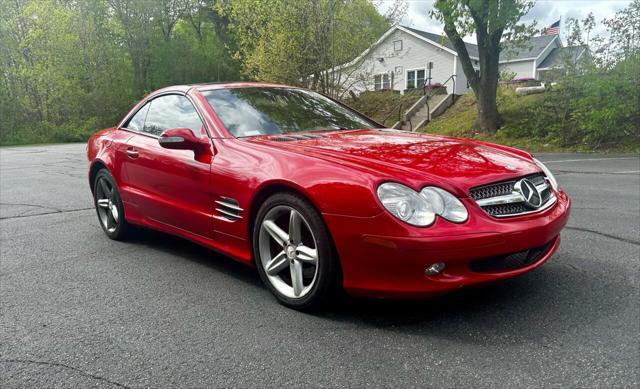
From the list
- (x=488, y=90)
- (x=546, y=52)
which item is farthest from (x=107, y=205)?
(x=546, y=52)

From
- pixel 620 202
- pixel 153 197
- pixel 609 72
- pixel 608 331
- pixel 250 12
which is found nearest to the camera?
pixel 608 331

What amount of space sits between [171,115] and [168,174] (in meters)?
0.64

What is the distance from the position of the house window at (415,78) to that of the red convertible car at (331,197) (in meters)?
35.6

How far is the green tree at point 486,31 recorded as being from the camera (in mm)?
16250

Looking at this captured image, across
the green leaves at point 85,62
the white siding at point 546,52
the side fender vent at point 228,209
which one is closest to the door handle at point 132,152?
the side fender vent at point 228,209

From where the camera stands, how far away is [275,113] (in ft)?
13.6

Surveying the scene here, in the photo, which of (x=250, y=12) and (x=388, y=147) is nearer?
(x=388, y=147)

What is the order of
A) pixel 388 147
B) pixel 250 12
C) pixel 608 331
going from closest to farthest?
1. pixel 608 331
2. pixel 388 147
3. pixel 250 12

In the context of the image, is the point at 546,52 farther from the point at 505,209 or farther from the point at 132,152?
the point at 505,209

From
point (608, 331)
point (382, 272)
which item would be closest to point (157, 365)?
point (382, 272)

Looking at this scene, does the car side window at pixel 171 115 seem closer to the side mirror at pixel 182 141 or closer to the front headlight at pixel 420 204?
the side mirror at pixel 182 141

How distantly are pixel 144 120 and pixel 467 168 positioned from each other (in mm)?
3034

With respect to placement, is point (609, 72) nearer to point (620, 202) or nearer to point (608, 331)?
point (620, 202)

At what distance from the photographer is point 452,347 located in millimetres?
2664
